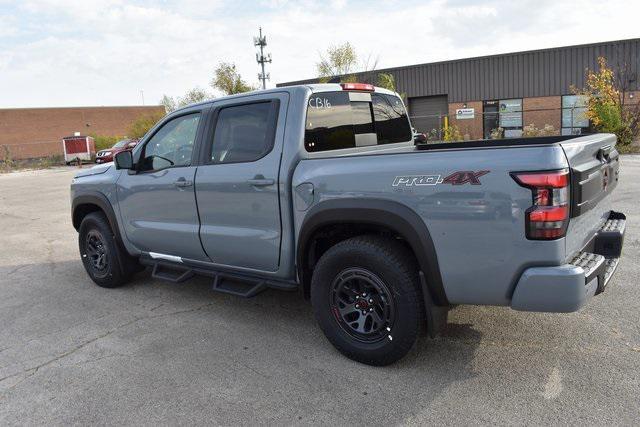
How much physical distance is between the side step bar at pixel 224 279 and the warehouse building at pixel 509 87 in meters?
22.9

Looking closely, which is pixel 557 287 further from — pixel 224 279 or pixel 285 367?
pixel 224 279

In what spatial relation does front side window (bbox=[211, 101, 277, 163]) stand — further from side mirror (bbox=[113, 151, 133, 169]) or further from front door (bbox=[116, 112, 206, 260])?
side mirror (bbox=[113, 151, 133, 169])

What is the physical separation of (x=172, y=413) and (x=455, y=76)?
3123cm

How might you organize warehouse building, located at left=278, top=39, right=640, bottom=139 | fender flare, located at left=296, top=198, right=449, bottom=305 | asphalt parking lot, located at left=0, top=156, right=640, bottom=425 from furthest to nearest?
warehouse building, located at left=278, top=39, right=640, bottom=139
fender flare, located at left=296, top=198, right=449, bottom=305
asphalt parking lot, located at left=0, top=156, right=640, bottom=425

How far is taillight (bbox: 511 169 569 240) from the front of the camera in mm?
2705

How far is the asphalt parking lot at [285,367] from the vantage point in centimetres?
299

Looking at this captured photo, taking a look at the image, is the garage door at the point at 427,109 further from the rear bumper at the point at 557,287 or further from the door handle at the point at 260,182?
the rear bumper at the point at 557,287

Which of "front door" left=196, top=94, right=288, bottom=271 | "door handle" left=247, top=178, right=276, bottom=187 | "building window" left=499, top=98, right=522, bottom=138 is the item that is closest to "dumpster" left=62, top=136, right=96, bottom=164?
"building window" left=499, top=98, right=522, bottom=138

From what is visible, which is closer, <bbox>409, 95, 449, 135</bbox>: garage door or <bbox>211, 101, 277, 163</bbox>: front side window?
<bbox>211, 101, 277, 163</bbox>: front side window

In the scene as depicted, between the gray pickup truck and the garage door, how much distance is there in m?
27.9

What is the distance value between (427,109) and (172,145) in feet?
99.7

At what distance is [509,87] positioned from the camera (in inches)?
1177

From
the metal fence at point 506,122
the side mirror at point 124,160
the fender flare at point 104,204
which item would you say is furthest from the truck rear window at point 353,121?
the metal fence at point 506,122

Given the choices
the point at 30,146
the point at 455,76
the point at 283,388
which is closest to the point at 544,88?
the point at 455,76
